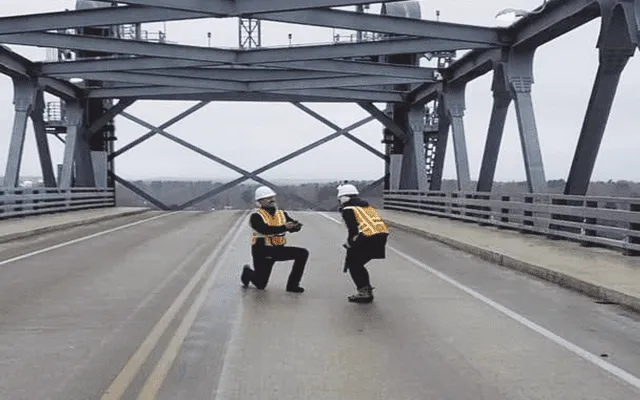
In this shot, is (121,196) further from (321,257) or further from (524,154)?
(321,257)

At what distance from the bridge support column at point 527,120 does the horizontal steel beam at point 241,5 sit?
5.84 metres

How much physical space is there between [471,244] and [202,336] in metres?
11.8

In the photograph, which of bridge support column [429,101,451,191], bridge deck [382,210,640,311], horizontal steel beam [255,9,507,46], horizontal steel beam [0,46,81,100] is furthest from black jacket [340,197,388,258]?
bridge support column [429,101,451,191]

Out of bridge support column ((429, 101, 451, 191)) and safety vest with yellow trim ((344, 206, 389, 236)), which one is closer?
safety vest with yellow trim ((344, 206, 389, 236))

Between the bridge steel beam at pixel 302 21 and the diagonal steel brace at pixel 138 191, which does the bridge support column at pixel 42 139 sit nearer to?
the bridge steel beam at pixel 302 21

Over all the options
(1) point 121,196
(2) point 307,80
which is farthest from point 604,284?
(1) point 121,196

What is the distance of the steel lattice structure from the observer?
2334 centimetres

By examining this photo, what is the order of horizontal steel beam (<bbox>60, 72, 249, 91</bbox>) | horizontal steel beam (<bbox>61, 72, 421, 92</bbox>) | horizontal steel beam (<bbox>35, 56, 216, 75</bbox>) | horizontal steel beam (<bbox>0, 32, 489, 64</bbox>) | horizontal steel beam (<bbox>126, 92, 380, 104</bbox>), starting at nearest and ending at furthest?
horizontal steel beam (<bbox>0, 32, 489, 64</bbox>) → horizontal steel beam (<bbox>35, 56, 216, 75</bbox>) → horizontal steel beam (<bbox>60, 72, 249, 91</bbox>) → horizontal steel beam (<bbox>61, 72, 421, 92</bbox>) → horizontal steel beam (<bbox>126, 92, 380, 104</bbox>)

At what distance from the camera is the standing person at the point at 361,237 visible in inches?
444

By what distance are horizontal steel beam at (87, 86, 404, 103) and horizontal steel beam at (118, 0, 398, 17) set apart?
1504 centimetres

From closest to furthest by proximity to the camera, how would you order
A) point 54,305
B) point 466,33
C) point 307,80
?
point 54,305
point 466,33
point 307,80

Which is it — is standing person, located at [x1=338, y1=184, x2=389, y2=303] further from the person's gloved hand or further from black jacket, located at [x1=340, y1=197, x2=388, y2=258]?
the person's gloved hand

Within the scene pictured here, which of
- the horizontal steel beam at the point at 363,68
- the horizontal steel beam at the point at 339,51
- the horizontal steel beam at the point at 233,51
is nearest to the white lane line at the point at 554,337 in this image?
the horizontal steel beam at the point at 339,51

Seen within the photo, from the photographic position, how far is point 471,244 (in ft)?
64.5
